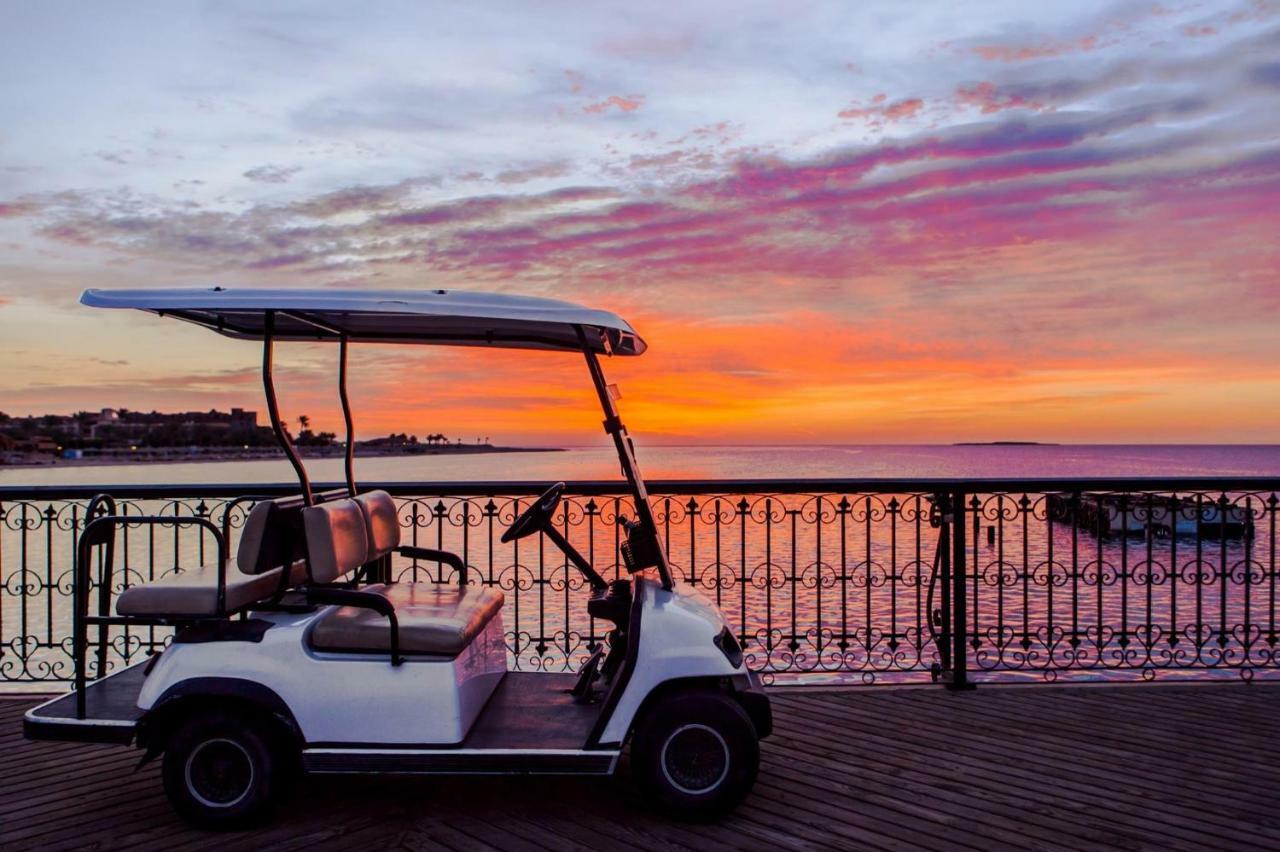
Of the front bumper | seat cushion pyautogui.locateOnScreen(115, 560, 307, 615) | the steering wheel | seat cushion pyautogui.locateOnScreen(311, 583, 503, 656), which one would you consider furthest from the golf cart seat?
the front bumper

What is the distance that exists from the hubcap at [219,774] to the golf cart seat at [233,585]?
1.67ft

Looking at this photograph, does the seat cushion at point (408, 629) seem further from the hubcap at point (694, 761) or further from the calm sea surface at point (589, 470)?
the calm sea surface at point (589, 470)

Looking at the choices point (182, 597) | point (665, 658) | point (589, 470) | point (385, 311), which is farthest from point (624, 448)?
point (589, 470)

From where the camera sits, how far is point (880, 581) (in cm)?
991

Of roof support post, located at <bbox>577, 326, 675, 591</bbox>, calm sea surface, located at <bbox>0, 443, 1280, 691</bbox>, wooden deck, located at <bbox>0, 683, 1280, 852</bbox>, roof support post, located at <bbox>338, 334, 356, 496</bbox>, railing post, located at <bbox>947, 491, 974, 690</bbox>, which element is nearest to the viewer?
wooden deck, located at <bbox>0, 683, 1280, 852</bbox>

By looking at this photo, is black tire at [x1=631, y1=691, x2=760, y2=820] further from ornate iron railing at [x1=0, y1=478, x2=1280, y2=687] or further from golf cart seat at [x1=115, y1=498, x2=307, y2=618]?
golf cart seat at [x1=115, y1=498, x2=307, y2=618]

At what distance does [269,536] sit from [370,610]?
19.7 inches

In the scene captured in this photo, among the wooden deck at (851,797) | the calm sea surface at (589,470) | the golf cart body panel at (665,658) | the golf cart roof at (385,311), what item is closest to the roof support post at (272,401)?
the golf cart roof at (385,311)

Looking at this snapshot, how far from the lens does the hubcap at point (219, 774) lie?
132 inches

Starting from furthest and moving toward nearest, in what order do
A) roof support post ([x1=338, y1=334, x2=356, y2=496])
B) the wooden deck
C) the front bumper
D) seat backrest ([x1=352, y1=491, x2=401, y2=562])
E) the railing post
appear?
the railing post
roof support post ([x1=338, y1=334, x2=356, y2=496])
seat backrest ([x1=352, y1=491, x2=401, y2=562])
the front bumper
the wooden deck

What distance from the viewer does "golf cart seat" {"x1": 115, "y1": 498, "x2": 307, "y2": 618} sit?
3.42m

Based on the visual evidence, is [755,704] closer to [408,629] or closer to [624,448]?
[624,448]

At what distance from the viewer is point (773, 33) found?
7168 mm

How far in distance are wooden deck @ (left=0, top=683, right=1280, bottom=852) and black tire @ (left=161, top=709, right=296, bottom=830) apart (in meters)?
0.10
